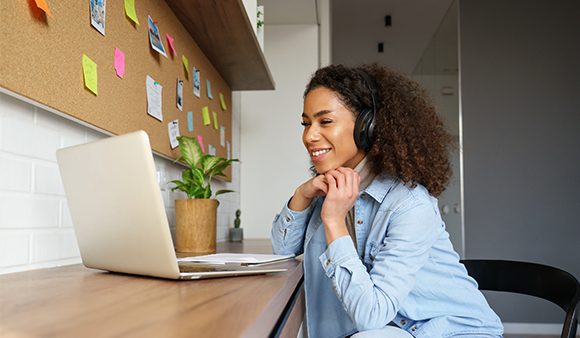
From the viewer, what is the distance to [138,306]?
0.56m

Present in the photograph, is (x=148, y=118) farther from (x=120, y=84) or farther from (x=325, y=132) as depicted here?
(x=325, y=132)

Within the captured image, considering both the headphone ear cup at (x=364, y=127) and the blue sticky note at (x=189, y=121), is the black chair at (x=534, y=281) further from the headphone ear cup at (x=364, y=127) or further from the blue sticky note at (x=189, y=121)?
the blue sticky note at (x=189, y=121)

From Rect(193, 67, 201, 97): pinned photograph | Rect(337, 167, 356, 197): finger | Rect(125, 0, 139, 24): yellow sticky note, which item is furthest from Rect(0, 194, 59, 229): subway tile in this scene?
Rect(193, 67, 201, 97): pinned photograph

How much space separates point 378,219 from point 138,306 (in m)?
0.64

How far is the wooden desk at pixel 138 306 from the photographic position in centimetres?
→ 45

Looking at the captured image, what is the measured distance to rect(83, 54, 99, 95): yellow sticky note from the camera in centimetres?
105

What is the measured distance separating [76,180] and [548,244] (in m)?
3.09

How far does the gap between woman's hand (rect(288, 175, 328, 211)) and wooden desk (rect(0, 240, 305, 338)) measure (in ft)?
1.00

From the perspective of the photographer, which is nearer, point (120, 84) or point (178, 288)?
point (178, 288)

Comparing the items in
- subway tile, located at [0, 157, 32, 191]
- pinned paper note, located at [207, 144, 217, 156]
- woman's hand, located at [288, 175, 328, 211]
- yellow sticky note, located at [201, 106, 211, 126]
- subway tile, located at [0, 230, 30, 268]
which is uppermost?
yellow sticky note, located at [201, 106, 211, 126]

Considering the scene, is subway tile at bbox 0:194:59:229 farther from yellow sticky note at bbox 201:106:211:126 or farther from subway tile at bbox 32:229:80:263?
yellow sticky note at bbox 201:106:211:126

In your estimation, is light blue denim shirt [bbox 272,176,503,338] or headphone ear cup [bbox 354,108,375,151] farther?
headphone ear cup [bbox 354,108,375,151]

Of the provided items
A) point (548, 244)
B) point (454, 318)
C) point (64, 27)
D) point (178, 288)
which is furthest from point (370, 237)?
point (548, 244)

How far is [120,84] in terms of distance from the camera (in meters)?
1.22
